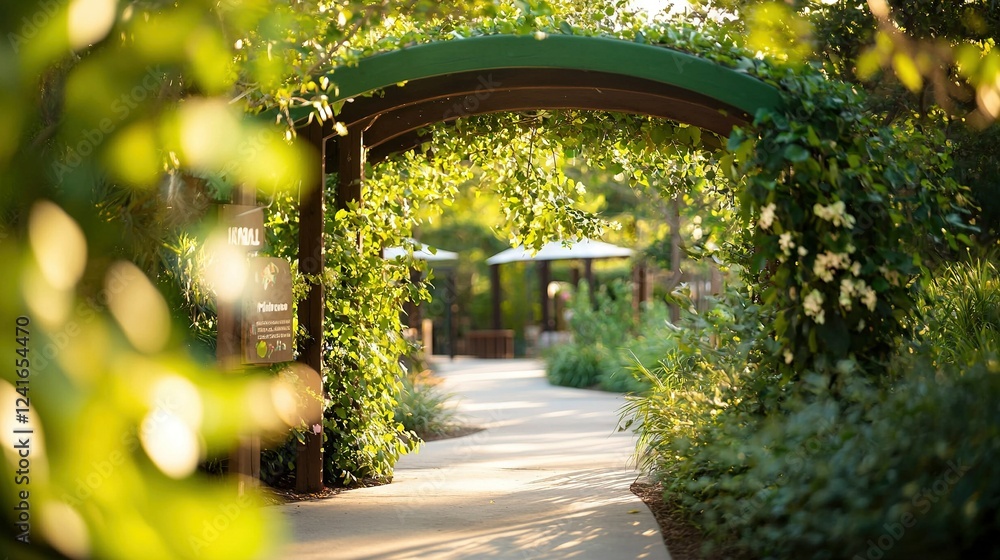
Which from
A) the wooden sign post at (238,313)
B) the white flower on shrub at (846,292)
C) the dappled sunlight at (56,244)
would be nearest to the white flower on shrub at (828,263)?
the white flower on shrub at (846,292)

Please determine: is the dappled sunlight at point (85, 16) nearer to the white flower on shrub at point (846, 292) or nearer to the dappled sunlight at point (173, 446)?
the dappled sunlight at point (173, 446)

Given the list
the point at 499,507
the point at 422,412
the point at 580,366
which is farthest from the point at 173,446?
the point at 580,366

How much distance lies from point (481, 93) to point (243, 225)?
2.25 metres

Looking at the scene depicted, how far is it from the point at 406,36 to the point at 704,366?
9.09 feet

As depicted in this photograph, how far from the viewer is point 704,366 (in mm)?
5812

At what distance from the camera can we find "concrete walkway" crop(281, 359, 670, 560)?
4742 millimetres

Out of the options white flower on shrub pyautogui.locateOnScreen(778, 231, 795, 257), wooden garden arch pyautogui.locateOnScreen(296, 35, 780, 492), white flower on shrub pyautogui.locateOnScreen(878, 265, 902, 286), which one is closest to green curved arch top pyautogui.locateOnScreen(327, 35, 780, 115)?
wooden garden arch pyautogui.locateOnScreen(296, 35, 780, 492)

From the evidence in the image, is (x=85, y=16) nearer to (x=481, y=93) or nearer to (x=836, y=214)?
(x=836, y=214)

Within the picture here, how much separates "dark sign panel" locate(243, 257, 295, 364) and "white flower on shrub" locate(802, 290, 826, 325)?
2.95 m

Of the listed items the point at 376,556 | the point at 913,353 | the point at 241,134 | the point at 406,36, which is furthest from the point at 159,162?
the point at 913,353

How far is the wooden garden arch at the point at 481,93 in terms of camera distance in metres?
5.23

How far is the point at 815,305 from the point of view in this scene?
4586mm

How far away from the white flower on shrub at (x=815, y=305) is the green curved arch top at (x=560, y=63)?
114cm

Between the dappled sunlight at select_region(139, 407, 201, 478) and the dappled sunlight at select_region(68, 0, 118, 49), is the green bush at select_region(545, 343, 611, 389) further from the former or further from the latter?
the dappled sunlight at select_region(139, 407, 201, 478)
